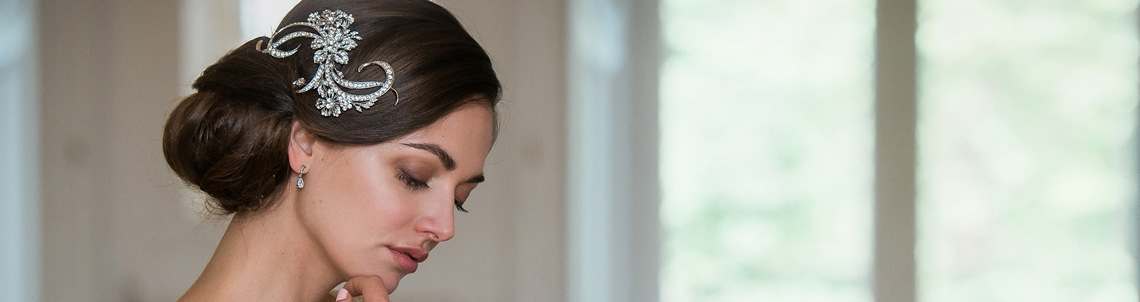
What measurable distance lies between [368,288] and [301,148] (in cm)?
21

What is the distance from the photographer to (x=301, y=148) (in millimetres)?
1810

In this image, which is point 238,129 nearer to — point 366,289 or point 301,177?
point 301,177

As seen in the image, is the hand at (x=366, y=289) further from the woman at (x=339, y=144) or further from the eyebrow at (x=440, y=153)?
the eyebrow at (x=440, y=153)

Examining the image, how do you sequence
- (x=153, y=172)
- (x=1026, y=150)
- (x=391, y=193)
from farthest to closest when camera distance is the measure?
(x=1026, y=150) → (x=153, y=172) → (x=391, y=193)

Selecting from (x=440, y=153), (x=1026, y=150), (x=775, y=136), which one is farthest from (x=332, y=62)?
(x=1026, y=150)

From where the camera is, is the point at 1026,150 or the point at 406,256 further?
the point at 1026,150

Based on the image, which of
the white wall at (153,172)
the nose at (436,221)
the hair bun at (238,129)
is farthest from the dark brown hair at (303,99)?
the white wall at (153,172)

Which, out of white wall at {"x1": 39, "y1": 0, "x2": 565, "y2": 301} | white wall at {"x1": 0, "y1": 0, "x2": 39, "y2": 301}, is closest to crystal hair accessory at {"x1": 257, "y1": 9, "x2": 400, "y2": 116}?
white wall at {"x1": 39, "y1": 0, "x2": 565, "y2": 301}

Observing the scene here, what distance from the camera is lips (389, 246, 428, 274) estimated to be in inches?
71.1

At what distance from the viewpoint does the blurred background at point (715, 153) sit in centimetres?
520

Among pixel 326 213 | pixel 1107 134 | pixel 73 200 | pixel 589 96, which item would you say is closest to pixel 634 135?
pixel 589 96

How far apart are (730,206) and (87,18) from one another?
8.60 ft

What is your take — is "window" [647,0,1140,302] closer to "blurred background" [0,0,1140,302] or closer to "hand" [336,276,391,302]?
"blurred background" [0,0,1140,302]

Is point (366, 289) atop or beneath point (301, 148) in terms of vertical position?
beneath
